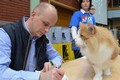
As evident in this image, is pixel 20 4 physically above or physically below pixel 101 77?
above

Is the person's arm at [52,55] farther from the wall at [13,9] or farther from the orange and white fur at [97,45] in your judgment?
the wall at [13,9]

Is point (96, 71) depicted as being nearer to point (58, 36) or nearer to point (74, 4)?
point (58, 36)

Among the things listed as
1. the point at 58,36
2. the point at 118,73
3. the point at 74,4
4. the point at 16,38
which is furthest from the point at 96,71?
the point at 74,4

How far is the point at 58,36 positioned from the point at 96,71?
119 inches

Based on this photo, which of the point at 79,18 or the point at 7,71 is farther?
the point at 79,18

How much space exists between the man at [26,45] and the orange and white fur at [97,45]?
30cm

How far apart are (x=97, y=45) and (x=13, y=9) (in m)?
2.13

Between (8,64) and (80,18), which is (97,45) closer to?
(8,64)

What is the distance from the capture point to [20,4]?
133 inches

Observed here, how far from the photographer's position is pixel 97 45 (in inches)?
52.3

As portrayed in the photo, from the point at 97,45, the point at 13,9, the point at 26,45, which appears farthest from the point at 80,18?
the point at 13,9

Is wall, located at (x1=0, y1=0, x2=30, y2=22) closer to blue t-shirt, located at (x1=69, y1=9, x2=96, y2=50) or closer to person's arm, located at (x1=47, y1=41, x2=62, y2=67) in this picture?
blue t-shirt, located at (x1=69, y1=9, x2=96, y2=50)

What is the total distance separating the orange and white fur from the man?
11.7 inches

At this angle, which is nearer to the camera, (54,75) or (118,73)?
(54,75)
